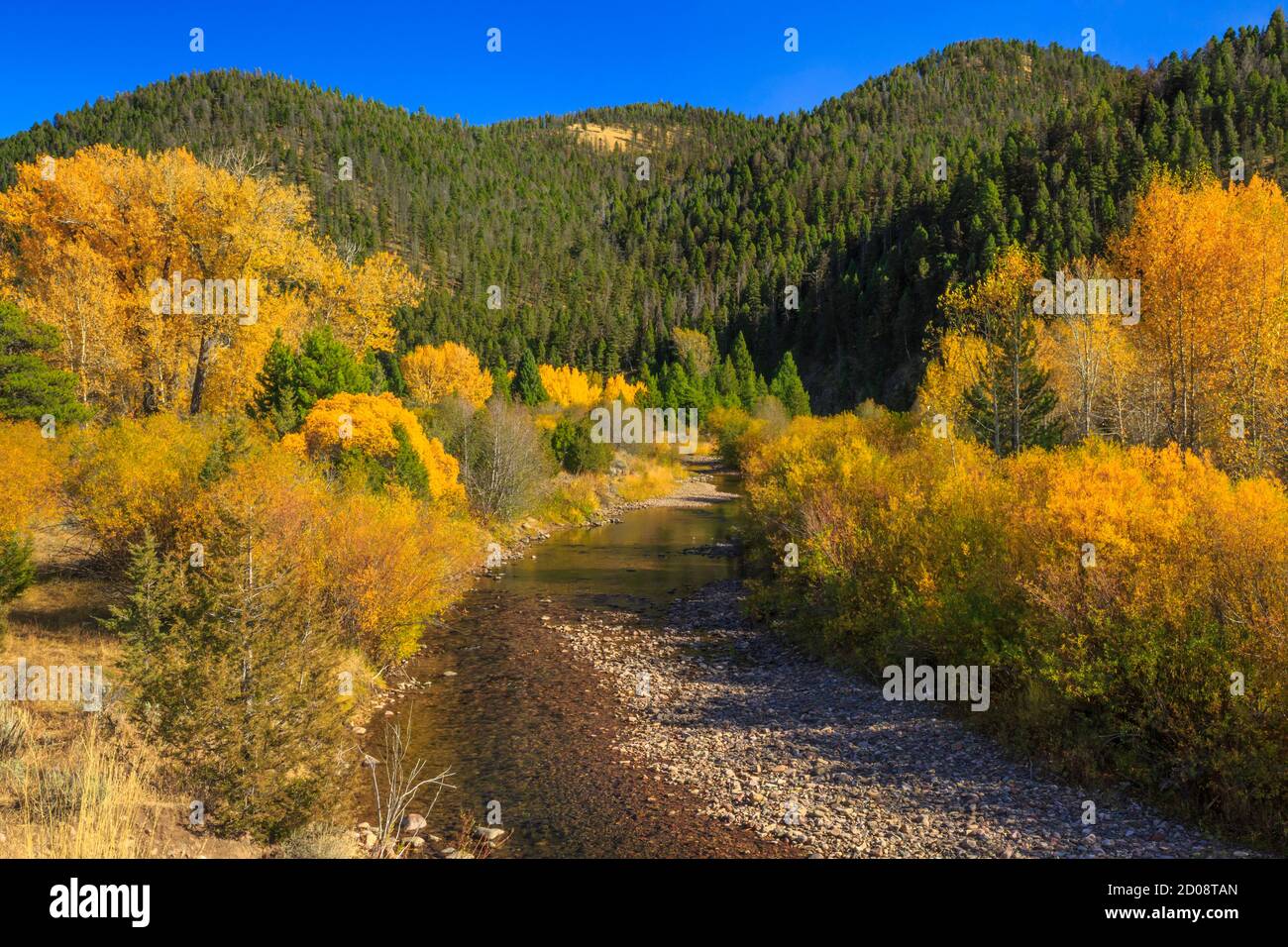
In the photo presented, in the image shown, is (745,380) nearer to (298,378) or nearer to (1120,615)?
(298,378)

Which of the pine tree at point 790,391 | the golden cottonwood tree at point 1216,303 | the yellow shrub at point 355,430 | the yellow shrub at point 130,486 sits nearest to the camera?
the yellow shrub at point 130,486

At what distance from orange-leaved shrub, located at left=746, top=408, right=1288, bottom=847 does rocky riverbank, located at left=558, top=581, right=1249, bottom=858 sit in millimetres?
1105

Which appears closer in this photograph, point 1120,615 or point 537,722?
point 1120,615

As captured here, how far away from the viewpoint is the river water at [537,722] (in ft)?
48.5

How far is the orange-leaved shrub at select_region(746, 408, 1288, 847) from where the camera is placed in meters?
13.6

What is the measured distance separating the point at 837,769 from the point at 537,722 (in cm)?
783

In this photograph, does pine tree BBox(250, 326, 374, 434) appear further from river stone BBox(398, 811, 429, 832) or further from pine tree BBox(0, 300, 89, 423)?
river stone BBox(398, 811, 429, 832)

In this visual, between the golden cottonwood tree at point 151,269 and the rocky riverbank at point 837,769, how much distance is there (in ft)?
76.6

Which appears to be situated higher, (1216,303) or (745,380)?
(745,380)

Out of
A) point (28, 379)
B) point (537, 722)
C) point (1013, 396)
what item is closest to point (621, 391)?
point (1013, 396)

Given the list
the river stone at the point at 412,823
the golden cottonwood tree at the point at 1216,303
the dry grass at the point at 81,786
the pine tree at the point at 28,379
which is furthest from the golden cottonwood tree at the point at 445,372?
the river stone at the point at 412,823

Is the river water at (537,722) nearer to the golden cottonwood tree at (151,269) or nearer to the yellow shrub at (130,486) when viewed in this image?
the yellow shrub at (130,486)

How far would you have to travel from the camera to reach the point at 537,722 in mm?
20328
